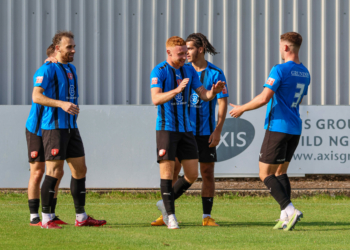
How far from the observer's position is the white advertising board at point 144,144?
7.85m

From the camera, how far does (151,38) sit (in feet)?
29.8

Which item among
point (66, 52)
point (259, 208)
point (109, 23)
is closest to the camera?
point (66, 52)

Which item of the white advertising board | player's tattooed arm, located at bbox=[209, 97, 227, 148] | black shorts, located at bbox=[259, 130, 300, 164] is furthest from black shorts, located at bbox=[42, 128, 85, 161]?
the white advertising board

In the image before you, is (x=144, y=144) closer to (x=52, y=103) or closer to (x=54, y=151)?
(x=54, y=151)

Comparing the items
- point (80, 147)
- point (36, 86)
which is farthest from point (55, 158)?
point (36, 86)

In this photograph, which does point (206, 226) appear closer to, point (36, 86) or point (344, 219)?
point (344, 219)

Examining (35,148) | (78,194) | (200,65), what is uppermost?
(200,65)

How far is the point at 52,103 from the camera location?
4648 millimetres

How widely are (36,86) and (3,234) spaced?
1.42 m

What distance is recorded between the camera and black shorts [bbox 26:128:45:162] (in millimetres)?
5145

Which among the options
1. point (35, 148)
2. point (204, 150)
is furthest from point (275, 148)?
point (35, 148)

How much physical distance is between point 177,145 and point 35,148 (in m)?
1.51

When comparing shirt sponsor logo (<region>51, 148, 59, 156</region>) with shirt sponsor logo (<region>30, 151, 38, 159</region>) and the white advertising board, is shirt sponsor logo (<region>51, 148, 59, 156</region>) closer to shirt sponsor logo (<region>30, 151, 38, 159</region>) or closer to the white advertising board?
shirt sponsor logo (<region>30, 151, 38, 159</region>)

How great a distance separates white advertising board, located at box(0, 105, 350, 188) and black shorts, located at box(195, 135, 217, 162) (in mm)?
2730
